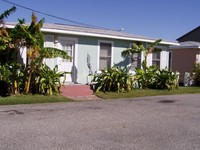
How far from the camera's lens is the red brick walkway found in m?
14.7

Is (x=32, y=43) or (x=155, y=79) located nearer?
(x=32, y=43)

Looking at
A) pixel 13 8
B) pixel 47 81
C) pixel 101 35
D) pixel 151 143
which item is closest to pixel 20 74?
pixel 47 81

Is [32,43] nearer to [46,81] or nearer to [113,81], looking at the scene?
[46,81]

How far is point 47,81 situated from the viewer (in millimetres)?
13914

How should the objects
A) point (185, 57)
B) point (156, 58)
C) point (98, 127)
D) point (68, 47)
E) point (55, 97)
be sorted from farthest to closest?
1. point (185, 57)
2. point (156, 58)
3. point (68, 47)
4. point (55, 97)
5. point (98, 127)

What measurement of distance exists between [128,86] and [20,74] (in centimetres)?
576

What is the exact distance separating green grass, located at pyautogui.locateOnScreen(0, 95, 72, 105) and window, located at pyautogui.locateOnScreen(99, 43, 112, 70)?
15.3 ft

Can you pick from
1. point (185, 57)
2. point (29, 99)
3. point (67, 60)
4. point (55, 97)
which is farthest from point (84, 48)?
point (185, 57)

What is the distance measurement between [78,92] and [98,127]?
22.9 feet

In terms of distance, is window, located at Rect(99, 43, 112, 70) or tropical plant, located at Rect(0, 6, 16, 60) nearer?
tropical plant, located at Rect(0, 6, 16, 60)

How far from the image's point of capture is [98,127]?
830 centimetres

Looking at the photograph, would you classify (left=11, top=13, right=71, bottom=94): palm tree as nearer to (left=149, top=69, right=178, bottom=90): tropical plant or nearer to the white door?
the white door

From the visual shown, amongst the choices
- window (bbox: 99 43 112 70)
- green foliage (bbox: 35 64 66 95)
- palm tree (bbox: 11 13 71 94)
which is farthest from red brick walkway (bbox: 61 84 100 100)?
window (bbox: 99 43 112 70)

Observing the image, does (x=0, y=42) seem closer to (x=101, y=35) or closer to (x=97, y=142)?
(x=101, y=35)
